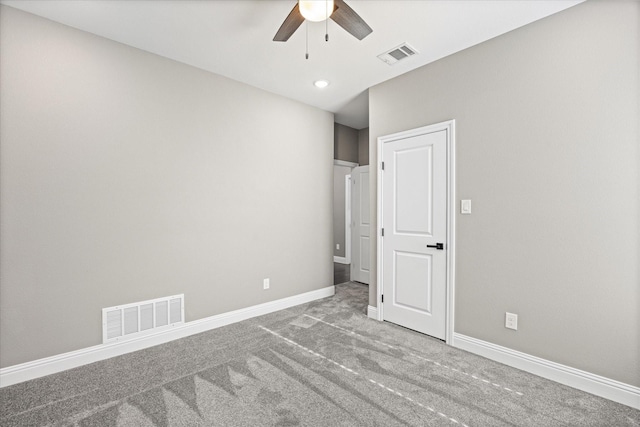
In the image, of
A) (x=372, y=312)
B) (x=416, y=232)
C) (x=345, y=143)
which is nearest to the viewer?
(x=416, y=232)

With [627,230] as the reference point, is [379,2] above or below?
above

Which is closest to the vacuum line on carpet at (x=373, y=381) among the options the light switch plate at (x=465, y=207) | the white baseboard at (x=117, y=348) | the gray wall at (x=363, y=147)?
the white baseboard at (x=117, y=348)

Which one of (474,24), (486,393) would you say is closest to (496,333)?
(486,393)

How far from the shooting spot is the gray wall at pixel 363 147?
5.38 metres

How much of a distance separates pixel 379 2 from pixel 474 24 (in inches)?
33.2

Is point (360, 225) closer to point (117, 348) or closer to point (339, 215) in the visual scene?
point (339, 215)

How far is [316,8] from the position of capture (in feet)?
5.87

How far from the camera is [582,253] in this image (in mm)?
2123

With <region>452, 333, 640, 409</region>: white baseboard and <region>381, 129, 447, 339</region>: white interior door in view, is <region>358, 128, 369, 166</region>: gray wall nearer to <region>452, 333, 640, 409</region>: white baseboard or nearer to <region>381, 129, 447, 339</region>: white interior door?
<region>381, 129, 447, 339</region>: white interior door

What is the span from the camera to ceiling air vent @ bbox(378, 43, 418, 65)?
2.68m

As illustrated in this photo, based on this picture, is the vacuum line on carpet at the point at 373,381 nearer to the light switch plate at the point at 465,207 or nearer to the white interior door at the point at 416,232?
the white interior door at the point at 416,232

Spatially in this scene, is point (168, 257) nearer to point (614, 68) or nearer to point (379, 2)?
point (379, 2)

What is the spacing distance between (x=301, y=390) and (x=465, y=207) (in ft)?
6.82

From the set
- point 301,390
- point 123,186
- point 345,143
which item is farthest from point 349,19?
point 345,143
